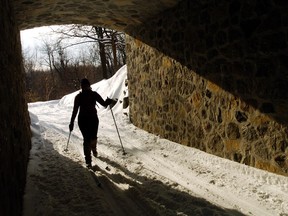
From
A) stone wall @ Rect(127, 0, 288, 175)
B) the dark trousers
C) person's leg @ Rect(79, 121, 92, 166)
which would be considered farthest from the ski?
stone wall @ Rect(127, 0, 288, 175)

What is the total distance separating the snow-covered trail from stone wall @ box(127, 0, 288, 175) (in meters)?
0.32

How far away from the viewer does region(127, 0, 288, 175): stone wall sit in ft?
15.0

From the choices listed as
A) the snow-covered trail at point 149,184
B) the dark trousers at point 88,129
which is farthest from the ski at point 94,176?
the dark trousers at point 88,129

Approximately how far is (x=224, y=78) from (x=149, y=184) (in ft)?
7.02

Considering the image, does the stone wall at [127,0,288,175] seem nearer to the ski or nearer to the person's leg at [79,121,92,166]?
the person's leg at [79,121,92,166]

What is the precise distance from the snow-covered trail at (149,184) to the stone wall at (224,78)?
1.06 ft

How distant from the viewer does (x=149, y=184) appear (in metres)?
4.66

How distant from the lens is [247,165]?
5238mm

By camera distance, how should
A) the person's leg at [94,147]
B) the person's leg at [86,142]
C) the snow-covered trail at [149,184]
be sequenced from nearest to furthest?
the snow-covered trail at [149,184] < the person's leg at [86,142] < the person's leg at [94,147]

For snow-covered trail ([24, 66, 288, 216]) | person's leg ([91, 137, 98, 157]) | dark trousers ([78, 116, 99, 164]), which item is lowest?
snow-covered trail ([24, 66, 288, 216])

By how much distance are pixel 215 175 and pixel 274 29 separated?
2.19 meters

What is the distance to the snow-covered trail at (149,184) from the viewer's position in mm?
3799

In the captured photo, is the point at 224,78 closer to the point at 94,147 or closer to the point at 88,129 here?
the point at 88,129

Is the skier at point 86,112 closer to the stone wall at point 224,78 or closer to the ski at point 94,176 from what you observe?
the ski at point 94,176
